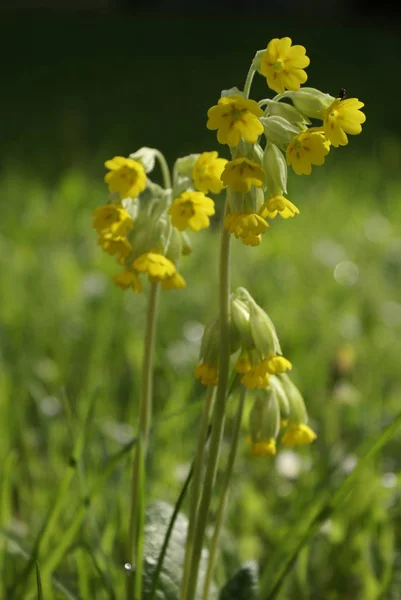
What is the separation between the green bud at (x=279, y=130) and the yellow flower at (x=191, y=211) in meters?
0.12

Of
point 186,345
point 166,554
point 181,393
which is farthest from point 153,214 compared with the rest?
point 186,345

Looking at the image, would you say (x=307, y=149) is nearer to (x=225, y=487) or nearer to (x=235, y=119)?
(x=235, y=119)

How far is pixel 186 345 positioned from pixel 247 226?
1246 millimetres

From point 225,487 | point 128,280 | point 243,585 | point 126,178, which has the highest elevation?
point 126,178

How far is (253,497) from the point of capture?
1545mm

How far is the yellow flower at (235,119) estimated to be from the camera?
0.80 m

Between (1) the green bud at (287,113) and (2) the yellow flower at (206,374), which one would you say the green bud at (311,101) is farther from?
(2) the yellow flower at (206,374)

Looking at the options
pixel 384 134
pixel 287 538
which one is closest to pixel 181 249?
pixel 287 538

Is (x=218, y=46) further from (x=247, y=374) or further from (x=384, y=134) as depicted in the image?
(x=247, y=374)

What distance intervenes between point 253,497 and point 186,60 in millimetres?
6037

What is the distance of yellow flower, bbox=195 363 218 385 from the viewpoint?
92 centimetres

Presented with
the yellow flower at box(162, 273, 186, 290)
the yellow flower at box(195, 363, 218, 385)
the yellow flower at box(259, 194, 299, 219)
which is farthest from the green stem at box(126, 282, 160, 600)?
the yellow flower at box(259, 194, 299, 219)

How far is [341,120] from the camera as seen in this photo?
0.83 m

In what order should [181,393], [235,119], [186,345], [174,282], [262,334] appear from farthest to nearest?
[186,345] → [181,393] → [174,282] → [262,334] → [235,119]
